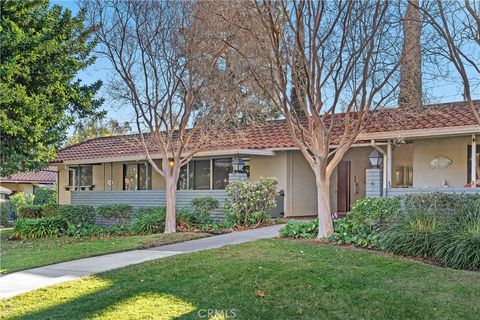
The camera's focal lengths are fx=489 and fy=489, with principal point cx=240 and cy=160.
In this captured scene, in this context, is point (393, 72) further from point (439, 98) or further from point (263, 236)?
point (263, 236)

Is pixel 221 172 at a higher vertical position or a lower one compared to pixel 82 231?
higher

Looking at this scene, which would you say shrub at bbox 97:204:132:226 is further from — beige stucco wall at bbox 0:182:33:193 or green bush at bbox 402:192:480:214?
beige stucco wall at bbox 0:182:33:193

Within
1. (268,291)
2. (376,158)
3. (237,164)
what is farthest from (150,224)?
(268,291)

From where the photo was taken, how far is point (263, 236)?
11.9m

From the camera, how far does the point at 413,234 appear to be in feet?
29.1

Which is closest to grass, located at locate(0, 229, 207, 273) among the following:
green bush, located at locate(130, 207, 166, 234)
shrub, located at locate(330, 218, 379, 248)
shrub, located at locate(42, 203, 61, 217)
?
green bush, located at locate(130, 207, 166, 234)

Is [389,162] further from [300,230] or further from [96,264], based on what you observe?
[96,264]

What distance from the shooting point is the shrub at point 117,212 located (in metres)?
17.3

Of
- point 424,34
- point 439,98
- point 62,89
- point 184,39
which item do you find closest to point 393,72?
point 424,34

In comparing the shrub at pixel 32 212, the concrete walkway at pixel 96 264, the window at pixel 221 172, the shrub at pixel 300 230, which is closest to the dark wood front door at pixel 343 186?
the window at pixel 221 172

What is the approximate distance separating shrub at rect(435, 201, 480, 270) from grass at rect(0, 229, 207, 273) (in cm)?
607

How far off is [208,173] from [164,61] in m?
6.45

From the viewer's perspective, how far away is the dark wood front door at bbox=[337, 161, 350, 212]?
17875 millimetres

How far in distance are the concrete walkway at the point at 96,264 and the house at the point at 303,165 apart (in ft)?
14.9
